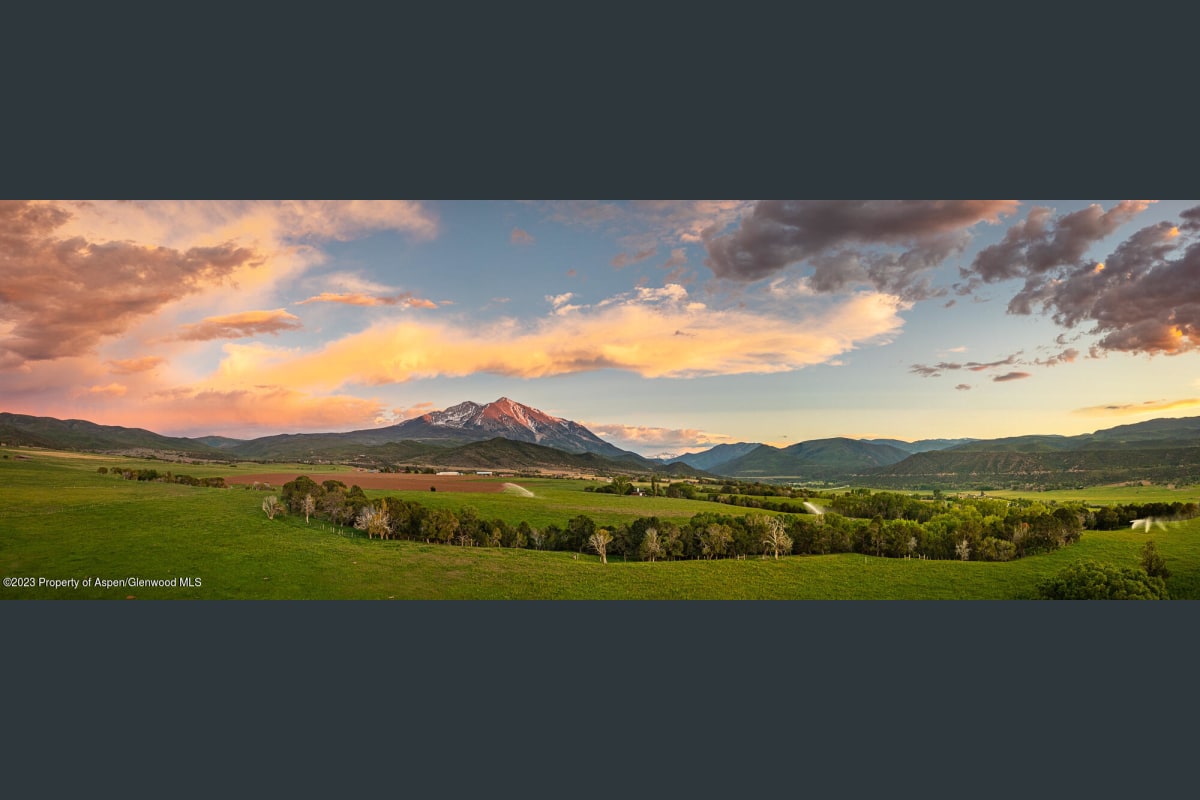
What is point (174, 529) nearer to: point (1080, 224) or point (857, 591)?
point (857, 591)

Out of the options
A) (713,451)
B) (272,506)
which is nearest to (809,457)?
(713,451)

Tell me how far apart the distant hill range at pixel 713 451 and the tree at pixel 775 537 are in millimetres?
2241

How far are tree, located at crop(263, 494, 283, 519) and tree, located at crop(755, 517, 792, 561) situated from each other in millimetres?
9963

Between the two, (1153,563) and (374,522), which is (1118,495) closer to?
(1153,563)

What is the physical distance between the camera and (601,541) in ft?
31.3

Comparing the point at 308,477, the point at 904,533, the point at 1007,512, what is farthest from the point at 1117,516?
the point at 308,477

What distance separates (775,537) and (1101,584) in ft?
17.9

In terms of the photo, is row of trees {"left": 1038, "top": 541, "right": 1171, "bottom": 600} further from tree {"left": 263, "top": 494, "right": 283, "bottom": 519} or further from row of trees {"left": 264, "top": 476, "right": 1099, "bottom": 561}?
tree {"left": 263, "top": 494, "right": 283, "bottom": 519}

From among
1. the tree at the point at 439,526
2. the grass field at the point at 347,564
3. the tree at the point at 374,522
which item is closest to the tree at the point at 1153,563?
the grass field at the point at 347,564

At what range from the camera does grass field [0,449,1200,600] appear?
8234 millimetres

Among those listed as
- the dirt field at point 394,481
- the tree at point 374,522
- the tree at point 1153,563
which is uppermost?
the dirt field at point 394,481

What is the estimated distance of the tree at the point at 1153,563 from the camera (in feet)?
27.7

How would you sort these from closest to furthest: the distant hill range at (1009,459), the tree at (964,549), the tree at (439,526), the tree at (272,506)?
the tree at (964,549), the tree at (439,526), the tree at (272,506), the distant hill range at (1009,459)

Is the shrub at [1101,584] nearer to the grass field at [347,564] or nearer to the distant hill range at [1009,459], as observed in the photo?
the grass field at [347,564]
